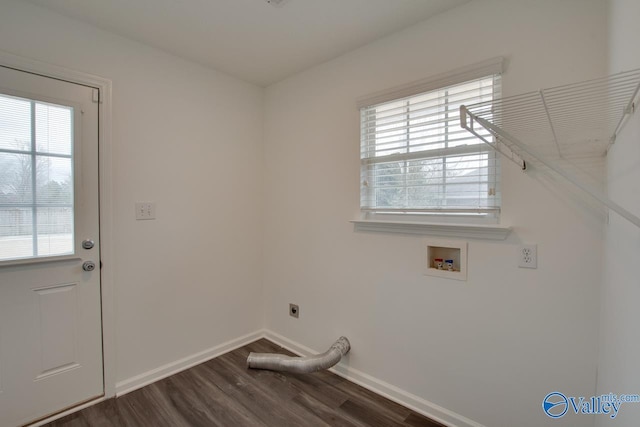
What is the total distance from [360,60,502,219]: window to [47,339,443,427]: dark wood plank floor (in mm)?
1280

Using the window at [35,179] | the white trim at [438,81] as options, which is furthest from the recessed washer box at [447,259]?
the window at [35,179]

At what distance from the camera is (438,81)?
177cm

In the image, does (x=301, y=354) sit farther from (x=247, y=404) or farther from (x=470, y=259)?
(x=470, y=259)

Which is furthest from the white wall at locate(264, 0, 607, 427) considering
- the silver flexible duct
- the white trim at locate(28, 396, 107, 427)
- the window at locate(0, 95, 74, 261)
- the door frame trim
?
the window at locate(0, 95, 74, 261)

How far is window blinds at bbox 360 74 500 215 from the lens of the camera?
1.66 metres

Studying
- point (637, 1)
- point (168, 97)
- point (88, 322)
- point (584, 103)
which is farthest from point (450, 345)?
point (168, 97)

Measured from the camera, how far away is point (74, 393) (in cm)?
191

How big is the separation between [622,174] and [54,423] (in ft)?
10.0

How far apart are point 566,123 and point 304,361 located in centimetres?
211

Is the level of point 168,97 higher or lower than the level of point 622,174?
higher

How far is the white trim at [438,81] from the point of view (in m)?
1.59

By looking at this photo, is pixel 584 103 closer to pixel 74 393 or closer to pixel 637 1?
pixel 637 1

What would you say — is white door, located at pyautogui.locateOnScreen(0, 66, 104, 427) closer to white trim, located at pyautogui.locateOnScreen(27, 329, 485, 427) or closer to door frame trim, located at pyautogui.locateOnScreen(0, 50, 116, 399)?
door frame trim, located at pyautogui.locateOnScreen(0, 50, 116, 399)

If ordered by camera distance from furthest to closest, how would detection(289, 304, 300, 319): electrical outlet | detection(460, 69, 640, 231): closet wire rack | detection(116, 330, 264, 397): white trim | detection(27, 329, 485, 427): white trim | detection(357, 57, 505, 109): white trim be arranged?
detection(289, 304, 300, 319): electrical outlet, detection(116, 330, 264, 397): white trim, detection(27, 329, 485, 427): white trim, detection(357, 57, 505, 109): white trim, detection(460, 69, 640, 231): closet wire rack
